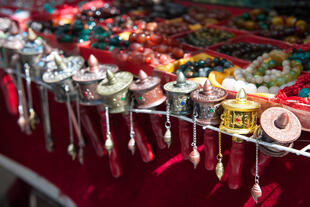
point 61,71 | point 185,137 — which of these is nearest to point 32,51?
point 61,71

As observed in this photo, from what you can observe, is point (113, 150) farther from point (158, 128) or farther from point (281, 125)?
point (281, 125)

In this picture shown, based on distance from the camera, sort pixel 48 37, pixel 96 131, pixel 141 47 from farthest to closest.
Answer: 1. pixel 48 37
2. pixel 96 131
3. pixel 141 47

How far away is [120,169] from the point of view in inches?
71.7

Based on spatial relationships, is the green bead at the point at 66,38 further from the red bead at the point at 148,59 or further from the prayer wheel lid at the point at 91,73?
the red bead at the point at 148,59

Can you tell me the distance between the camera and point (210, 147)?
1395 mm

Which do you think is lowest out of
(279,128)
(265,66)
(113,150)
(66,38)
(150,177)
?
(150,177)

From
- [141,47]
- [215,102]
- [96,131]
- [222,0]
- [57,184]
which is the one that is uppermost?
[222,0]

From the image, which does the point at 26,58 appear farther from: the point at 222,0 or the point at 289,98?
the point at 222,0

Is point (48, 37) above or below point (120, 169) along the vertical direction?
above

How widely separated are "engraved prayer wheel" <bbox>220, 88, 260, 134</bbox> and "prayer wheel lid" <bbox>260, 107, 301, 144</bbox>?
0.06 m

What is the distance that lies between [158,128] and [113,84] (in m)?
0.31

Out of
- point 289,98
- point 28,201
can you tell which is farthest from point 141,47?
point 28,201

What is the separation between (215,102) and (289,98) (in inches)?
10.8

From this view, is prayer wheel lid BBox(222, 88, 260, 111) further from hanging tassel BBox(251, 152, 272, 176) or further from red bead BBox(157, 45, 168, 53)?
red bead BBox(157, 45, 168, 53)
